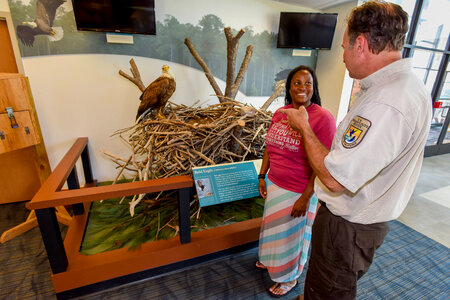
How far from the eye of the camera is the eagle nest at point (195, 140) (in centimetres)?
184

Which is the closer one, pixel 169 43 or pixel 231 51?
pixel 231 51

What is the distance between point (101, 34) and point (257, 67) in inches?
73.2

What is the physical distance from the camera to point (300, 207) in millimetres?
1312

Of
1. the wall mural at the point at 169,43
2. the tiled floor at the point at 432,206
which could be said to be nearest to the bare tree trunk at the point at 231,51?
the wall mural at the point at 169,43

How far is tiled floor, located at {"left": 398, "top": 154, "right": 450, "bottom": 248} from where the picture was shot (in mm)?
2358

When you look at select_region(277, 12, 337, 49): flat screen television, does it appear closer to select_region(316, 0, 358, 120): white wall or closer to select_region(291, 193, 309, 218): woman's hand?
select_region(316, 0, 358, 120): white wall

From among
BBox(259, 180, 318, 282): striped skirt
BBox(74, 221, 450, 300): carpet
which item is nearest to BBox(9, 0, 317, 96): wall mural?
BBox(259, 180, 318, 282): striped skirt

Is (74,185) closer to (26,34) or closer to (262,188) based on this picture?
(26,34)

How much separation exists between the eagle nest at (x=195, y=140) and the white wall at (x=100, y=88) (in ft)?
2.03

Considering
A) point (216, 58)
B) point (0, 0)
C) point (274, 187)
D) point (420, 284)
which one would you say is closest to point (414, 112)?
point (274, 187)

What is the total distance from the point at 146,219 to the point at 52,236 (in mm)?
773

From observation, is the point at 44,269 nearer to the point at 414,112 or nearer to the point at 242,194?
the point at 242,194

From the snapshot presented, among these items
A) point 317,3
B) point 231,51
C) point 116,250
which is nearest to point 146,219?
point 116,250

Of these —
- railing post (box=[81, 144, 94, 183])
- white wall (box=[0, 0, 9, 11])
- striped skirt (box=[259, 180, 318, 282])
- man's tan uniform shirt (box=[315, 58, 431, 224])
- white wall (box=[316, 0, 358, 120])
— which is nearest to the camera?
man's tan uniform shirt (box=[315, 58, 431, 224])
